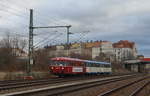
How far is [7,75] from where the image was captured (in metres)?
40.0

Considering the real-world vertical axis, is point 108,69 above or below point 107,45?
below

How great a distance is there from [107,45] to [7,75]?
144m

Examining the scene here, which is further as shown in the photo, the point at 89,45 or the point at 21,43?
the point at 89,45

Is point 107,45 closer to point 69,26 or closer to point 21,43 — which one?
point 21,43

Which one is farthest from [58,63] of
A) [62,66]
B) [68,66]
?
[68,66]

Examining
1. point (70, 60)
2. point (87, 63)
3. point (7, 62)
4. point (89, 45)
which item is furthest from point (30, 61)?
point (89, 45)

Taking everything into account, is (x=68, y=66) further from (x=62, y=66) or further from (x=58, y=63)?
(x=58, y=63)

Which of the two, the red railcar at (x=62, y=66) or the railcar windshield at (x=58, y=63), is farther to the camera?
the railcar windshield at (x=58, y=63)

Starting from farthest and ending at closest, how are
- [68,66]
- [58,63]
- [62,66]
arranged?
[68,66] → [58,63] → [62,66]

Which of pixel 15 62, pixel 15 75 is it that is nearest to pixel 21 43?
pixel 15 62

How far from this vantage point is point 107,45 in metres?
181

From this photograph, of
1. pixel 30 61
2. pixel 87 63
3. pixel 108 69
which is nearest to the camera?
pixel 30 61

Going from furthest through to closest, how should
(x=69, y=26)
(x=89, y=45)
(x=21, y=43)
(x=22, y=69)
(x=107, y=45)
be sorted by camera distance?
(x=89, y=45) → (x=107, y=45) → (x=21, y=43) → (x=22, y=69) → (x=69, y=26)

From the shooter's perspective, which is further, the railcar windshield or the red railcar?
the railcar windshield
